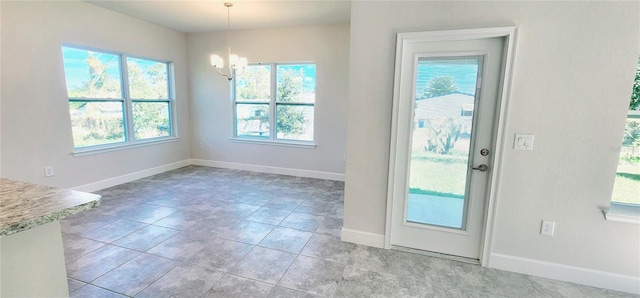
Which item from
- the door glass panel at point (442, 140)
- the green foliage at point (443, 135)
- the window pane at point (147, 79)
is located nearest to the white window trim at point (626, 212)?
the door glass panel at point (442, 140)

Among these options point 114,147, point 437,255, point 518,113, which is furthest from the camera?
point 114,147

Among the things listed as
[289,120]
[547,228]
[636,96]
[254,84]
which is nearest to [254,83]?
[254,84]

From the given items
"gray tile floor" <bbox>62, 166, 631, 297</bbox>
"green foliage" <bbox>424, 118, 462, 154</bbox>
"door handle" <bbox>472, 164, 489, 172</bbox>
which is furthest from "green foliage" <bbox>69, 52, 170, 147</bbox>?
"door handle" <bbox>472, 164, 489, 172</bbox>

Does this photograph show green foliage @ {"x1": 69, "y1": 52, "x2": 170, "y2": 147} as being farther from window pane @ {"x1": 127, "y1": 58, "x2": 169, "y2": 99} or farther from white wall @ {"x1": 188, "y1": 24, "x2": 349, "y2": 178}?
white wall @ {"x1": 188, "y1": 24, "x2": 349, "y2": 178}

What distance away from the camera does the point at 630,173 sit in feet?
6.91

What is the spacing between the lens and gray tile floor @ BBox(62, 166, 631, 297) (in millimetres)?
2090

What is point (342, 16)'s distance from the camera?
13.9 feet

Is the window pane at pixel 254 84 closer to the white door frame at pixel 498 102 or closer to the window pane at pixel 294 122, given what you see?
the window pane at pixel 294 122

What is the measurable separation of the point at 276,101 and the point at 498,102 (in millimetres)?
3795

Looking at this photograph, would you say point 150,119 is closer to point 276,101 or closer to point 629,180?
point 276,101

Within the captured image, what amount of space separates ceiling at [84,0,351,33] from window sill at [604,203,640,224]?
3400mm

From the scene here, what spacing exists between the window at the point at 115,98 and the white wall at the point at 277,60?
67cm

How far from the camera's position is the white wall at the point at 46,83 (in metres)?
3.25

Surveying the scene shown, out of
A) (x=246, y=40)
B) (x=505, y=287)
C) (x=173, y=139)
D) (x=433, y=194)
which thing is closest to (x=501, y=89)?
(x=433, y=194)
